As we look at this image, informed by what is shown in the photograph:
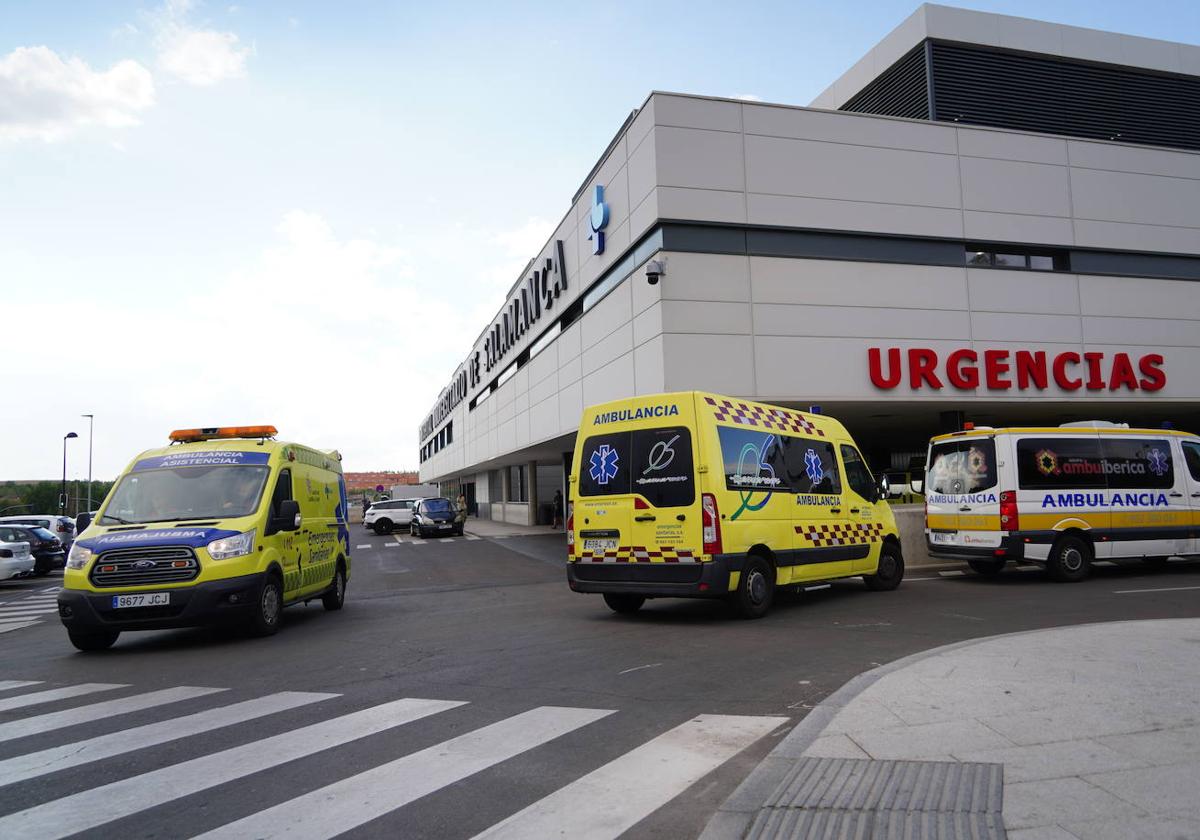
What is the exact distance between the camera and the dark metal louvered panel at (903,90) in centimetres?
2633

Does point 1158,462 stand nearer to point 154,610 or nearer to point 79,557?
point 154,610

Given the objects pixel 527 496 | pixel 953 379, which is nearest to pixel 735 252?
pixel 953 379

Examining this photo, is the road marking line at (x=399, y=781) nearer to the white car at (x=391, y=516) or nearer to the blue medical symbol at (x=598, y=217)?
the blue medical symbol at (x=598, y=217)

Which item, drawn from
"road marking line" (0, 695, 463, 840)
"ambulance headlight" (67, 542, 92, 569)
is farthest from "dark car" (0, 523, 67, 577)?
"road marking line" (0, 695, 463, 840)

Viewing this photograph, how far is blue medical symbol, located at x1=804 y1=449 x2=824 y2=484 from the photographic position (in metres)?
11.8

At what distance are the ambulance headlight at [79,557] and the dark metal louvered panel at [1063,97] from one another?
82.7 ft

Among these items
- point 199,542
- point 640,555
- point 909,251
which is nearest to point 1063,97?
point 909,251

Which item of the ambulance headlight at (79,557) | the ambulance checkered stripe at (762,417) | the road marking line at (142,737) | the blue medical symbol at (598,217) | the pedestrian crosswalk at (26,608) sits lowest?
the pedestrian crosswalk at (26,608)

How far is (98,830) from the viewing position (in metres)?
3.88

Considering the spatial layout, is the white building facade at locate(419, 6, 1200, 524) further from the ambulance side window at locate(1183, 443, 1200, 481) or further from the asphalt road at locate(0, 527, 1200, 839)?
the asphalt road at locate(0, 527, 1200, 839)

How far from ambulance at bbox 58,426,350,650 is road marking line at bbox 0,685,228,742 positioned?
2.06 meters

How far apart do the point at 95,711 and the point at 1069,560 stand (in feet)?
44.4

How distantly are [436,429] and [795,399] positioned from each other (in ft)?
225

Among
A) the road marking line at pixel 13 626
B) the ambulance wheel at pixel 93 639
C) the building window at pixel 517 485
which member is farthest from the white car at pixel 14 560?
the building window at pixel 517 485
